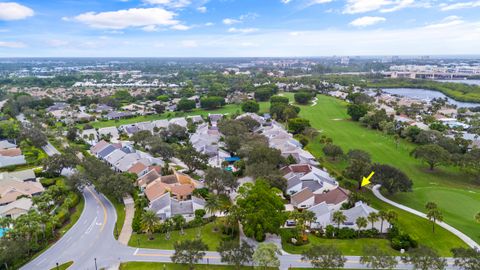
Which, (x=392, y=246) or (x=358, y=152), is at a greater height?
(x=358, y=152)

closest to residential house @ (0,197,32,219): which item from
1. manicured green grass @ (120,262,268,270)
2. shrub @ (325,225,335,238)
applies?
manicured green grass @ (120,262,268,270)

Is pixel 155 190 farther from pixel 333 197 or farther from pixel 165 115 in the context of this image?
pixel 165 115

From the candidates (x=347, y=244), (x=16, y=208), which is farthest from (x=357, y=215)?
(x=16, y=208)

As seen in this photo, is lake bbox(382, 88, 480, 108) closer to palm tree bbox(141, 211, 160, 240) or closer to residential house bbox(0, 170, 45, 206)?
palm tree bbox(141, 211, 160, 240)

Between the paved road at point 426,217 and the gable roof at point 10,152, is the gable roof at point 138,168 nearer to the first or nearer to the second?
the gable roof at point 10,152

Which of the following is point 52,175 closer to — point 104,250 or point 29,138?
point 29,138

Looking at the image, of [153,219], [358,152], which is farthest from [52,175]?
[358,152]
